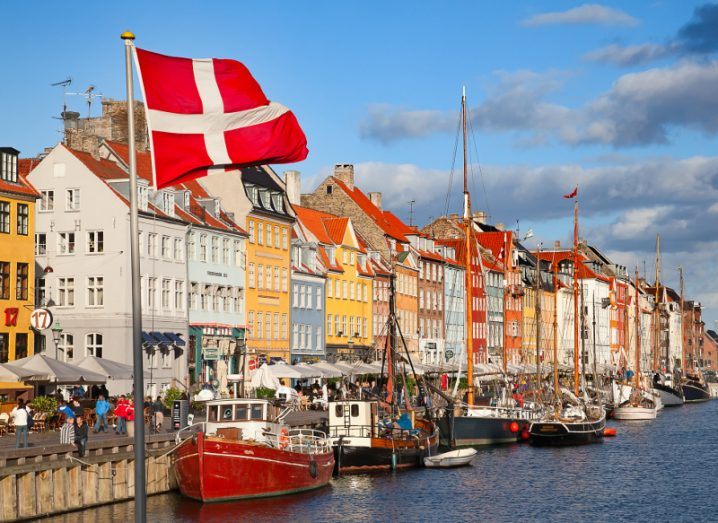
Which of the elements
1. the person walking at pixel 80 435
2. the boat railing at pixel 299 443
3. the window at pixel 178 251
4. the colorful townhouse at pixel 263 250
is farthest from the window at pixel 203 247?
the person walking at pixel 80 435

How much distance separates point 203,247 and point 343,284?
1022 inches

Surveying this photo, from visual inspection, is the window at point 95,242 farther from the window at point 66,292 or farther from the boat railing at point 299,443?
the boat railing at point 299,443

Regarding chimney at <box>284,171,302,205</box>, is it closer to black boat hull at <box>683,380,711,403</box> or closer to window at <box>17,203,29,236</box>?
window at <box>17,203,29,236</box>

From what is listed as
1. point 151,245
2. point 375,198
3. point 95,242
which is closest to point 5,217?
point 95,242

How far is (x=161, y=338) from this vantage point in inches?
2953

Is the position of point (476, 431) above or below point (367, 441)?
below

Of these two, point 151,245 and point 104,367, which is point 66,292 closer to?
point 151,245

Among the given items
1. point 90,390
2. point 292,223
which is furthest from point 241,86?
point 292,223

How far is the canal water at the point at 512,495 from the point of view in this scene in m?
42.6

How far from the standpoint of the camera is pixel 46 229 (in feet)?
248

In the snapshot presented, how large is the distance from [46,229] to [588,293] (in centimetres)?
12881

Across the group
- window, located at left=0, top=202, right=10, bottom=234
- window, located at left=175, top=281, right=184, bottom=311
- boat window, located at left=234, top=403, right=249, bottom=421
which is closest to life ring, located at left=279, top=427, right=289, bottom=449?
boat window, located at left=234, top=403, right=249, bottom=421

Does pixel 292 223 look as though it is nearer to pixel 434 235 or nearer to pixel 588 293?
pixel 434 235

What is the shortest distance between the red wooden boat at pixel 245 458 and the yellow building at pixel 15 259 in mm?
19423
